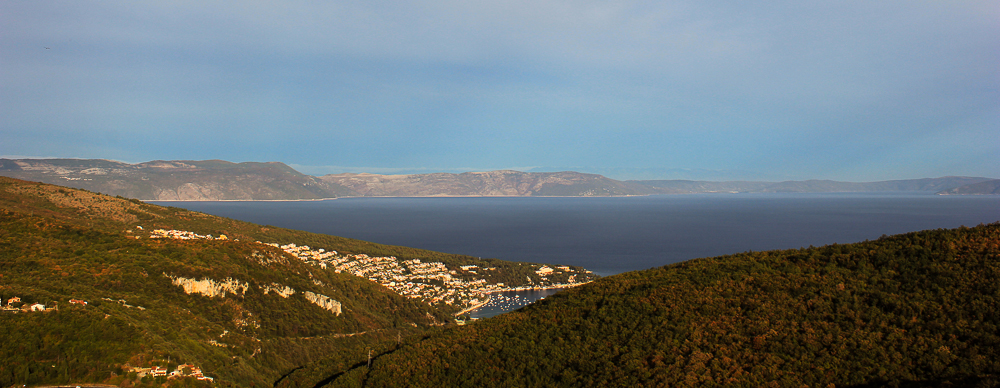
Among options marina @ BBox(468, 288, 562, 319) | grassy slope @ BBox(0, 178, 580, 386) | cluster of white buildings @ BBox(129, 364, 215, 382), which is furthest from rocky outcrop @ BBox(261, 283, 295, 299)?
marina @ BBox(468, 288, 562, 319)

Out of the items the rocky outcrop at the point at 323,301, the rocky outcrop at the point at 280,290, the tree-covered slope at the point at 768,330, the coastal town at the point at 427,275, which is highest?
the tree-covered slope at the point at 768,330

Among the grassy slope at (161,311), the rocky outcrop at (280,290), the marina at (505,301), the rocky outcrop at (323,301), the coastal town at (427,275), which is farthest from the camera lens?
the coastal town at (427,275)

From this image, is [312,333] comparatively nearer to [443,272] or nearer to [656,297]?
[656,297]

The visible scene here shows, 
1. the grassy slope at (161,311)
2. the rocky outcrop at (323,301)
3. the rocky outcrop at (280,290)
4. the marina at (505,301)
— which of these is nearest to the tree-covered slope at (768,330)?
the grassy slope at (161,311)

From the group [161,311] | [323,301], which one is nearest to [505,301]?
[323,301]

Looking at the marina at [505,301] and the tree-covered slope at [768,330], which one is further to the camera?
the marina at [505,301]

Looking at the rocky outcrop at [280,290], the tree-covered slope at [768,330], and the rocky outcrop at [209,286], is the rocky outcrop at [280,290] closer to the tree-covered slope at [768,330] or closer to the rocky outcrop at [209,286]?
the rocky outcrop at [209,286]

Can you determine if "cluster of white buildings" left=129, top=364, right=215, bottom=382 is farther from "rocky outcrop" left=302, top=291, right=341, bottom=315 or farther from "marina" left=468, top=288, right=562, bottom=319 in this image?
"marina" left=468, top=288, right=562, bottom=319

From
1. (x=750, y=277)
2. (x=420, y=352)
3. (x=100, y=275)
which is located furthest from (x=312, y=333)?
(x=750, y=277)
